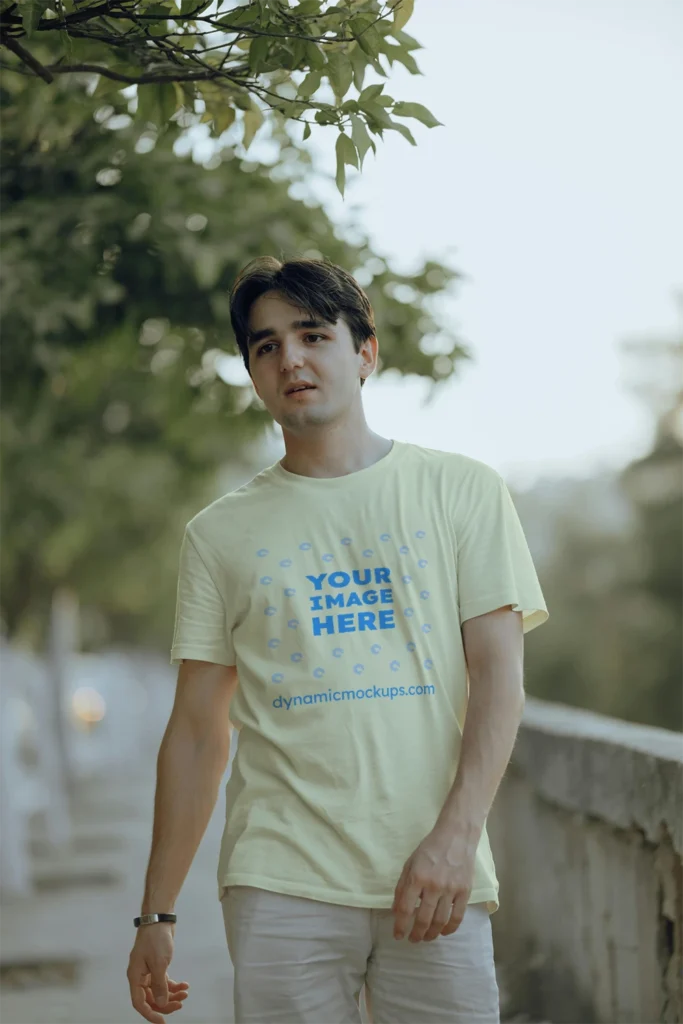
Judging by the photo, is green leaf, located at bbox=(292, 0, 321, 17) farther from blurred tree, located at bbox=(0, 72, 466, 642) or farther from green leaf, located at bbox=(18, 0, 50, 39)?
blurred tree, located at bbox=(0, 72, 466, 642)

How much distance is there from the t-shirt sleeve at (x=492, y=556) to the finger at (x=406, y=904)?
1.71ft

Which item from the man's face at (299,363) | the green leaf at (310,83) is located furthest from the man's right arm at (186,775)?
the green leaf at (310,83)

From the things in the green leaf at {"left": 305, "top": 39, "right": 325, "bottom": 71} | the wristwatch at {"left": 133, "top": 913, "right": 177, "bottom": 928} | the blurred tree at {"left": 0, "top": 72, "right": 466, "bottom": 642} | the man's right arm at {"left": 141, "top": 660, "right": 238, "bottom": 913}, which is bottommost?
the wristwatch at {"left": 133, "top": 913, "right": 177, "bottom": 928}

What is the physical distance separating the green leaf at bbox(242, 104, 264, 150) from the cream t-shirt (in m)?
1.16

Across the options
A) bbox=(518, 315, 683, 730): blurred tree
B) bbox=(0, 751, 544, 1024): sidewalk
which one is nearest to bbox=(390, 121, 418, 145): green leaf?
bbox=(0, 751, 544, 1024): sidewalk

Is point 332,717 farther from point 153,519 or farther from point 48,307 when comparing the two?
point 153,519

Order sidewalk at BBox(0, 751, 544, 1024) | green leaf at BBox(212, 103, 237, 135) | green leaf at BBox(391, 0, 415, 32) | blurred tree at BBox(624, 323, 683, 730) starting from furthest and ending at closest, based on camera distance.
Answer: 1. blurred tree at BBox(624, 323, 683, 730)
2. sidewalk at BBox(0, 751, 544, 1024)
3. green leaf at BBox(212, 103, 237, 135)
4. green leaf at BBox(391, 0, 415, 32)

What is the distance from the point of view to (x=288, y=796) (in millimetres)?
2779

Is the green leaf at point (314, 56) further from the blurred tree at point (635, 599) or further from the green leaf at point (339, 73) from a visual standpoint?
the blurred tree at point (635, 599)

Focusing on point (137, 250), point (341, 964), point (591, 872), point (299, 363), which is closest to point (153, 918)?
point (341, 964)

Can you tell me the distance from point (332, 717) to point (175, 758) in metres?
0.45

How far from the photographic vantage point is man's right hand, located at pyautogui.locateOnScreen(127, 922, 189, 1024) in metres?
2.99

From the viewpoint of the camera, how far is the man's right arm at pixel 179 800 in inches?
118

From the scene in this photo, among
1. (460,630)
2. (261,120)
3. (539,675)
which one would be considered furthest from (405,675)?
(539,675)
